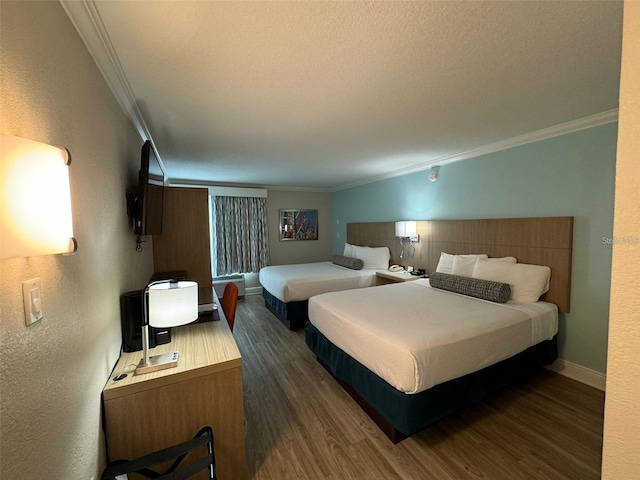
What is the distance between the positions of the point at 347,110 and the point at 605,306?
9.29 ft

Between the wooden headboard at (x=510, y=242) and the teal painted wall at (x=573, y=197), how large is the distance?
0.09 meters

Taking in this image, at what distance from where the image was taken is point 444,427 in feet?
6.17

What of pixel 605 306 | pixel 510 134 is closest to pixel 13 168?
pixel 510 134

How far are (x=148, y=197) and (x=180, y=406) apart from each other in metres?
1.33

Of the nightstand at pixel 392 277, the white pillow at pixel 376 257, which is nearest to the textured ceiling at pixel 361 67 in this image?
the nightstand at pixel 392 277

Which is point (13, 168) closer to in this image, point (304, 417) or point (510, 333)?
point (304, 417)

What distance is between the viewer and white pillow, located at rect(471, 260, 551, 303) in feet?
8.10

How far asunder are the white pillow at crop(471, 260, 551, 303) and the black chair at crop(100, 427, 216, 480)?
2.83 meters

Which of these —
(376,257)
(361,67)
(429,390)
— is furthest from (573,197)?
(376,257)

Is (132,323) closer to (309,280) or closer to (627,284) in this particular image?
(627,284)

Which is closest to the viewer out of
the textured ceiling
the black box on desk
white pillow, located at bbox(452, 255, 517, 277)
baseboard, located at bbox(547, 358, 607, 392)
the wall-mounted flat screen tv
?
the textured ceiling

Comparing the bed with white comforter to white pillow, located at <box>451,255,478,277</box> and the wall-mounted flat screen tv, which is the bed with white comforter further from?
the wall-mounted flat screen tv

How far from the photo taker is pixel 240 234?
5.34 metres

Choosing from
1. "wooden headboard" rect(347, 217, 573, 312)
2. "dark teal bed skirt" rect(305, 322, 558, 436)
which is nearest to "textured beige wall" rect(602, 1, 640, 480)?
"dark teal bed skirt" rect(305, 322, 558, 436)
